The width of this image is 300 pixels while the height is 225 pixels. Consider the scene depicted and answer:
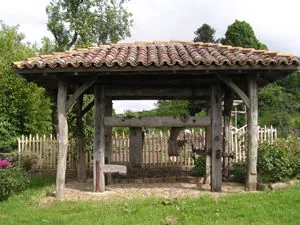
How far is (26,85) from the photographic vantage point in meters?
22.0

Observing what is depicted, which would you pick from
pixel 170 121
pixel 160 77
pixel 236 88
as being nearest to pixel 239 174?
pixel 170 121

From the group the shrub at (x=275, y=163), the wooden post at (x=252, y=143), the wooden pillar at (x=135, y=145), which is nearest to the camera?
the wooden post at (x=252, y=143)

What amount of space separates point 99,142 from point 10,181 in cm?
221

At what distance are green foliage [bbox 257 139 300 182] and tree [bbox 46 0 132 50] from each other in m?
23.2

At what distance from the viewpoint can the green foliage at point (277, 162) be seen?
10766 mm

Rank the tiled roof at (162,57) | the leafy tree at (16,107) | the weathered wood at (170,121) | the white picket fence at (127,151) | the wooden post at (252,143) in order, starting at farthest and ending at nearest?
the leafy tree at (16,107) < the white picket fence at (127,151) < the weathered wood at (170,121) < the wooden post at (252,143) < the tiled roof at (162,57)

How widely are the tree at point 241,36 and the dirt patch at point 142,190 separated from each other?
3098 centimetres

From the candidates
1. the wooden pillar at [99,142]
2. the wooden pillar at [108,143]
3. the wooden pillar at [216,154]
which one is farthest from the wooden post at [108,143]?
the wooden pillar at [216,154]

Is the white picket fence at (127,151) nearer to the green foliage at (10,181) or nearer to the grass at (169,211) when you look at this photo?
the green foliage at (10,181)

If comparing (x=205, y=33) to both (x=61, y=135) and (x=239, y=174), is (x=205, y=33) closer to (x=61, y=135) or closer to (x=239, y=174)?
(x=239, y=174)

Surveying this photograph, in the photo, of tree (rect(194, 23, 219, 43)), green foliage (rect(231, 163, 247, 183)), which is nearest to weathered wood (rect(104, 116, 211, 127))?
green foliage (rect(231, 163, 247, 183))

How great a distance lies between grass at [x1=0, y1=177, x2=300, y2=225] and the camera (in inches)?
292

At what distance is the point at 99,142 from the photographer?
1083 centimetres

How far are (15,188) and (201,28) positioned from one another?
5004 centimetres
